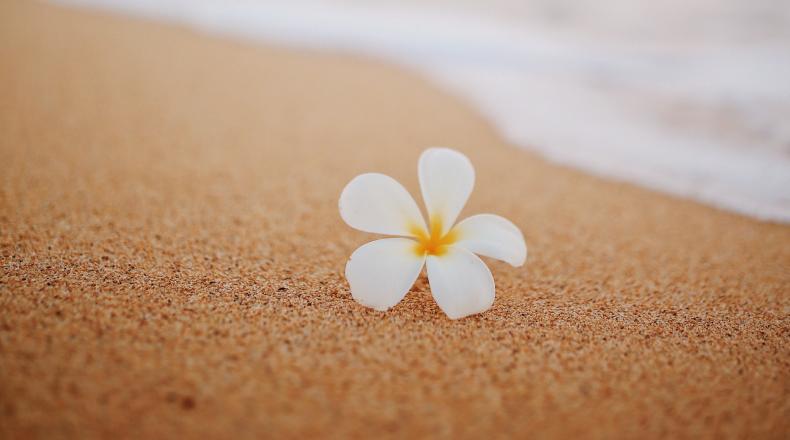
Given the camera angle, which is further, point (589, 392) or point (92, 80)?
point (92, 80)

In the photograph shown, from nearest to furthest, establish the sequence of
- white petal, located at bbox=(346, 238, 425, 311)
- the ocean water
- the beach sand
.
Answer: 1. the beach sand
2. white petal, located at bbox=(346, 238, 425, 311)
3. the ocean water

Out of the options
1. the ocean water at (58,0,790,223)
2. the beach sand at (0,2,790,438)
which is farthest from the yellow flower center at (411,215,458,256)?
the ocean water at (58,0,790,223)

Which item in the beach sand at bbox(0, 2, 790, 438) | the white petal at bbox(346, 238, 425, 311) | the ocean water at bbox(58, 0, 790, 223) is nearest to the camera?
the beach sand at bbox(0, 2, 790, 438)

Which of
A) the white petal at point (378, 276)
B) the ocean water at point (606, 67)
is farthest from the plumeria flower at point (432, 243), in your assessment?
the ocean water at point (606, 67)

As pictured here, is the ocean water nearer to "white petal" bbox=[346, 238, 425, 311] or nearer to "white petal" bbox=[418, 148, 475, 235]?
"white petal" bbox=[418, 148, 475, 235]

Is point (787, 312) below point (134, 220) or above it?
above

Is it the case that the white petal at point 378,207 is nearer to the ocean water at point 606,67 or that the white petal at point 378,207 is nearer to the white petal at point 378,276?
the white petal at point 378,276

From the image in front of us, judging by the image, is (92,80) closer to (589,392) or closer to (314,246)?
(314,246)

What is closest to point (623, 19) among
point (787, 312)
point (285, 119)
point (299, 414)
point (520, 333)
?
point (285, 119)

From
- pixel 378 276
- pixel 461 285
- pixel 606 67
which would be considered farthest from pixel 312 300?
pixel 606 67
